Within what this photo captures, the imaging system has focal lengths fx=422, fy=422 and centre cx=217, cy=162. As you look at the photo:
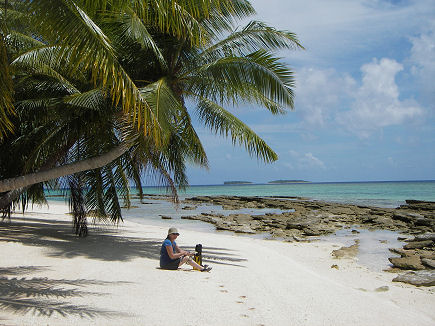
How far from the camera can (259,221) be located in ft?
71.4

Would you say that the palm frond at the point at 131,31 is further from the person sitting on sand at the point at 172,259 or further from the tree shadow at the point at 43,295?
the tree shadow at the point at 43,295

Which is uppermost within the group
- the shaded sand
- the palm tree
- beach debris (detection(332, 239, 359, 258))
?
the palm tree

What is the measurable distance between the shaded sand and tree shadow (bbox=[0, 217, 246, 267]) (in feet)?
0.08

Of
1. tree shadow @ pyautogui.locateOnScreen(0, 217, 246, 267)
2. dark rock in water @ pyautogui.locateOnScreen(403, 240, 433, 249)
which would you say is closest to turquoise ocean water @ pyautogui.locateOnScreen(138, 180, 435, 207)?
tree shadow @ pyautogui.locateOnScreen(0, 217, 246, 267)

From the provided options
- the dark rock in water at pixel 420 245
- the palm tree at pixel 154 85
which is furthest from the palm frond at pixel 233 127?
the dark rock in water at pixel 420 245

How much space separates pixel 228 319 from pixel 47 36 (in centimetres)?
412

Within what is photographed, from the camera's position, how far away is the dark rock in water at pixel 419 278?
8391 millimetres

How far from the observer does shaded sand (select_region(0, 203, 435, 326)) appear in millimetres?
4902

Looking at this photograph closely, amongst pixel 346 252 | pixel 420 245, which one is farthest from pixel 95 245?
pixel 420 245

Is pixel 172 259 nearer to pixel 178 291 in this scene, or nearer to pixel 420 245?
pixel 178 291

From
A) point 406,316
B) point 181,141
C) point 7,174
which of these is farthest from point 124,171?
point 406,316

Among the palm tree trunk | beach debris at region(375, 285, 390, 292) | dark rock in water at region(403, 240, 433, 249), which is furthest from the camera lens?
dark rock in water at region(403, 240, 433, 249)

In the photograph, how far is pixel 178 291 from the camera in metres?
6.13

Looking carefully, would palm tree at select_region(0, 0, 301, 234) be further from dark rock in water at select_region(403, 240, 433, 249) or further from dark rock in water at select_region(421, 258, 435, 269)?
dark rock in water at select_region(403, 240, 433, 249)
